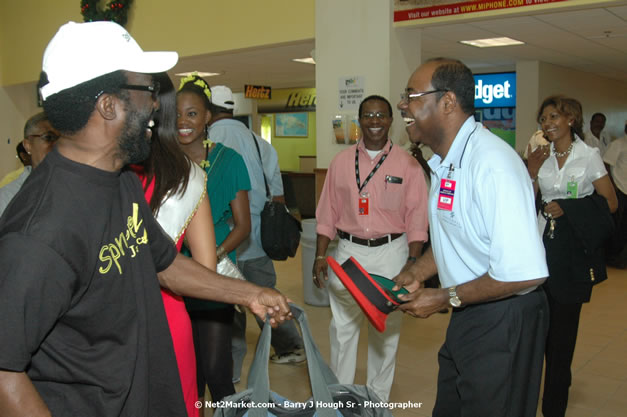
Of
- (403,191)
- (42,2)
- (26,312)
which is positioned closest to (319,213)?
(403,191)

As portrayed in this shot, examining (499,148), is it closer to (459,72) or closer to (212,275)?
(459,72)

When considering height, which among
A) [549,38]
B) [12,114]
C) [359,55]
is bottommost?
[12,114]

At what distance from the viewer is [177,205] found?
2.13 metres

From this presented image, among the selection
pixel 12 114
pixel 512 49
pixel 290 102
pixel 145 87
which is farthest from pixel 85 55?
pixel 290 102

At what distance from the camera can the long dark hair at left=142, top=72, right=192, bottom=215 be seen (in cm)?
213

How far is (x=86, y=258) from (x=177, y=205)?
0.82 meters

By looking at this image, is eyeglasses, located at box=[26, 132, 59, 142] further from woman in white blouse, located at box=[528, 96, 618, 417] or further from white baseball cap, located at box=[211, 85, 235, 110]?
woman in white blouse, located at box=[528, 96, 618, 417]

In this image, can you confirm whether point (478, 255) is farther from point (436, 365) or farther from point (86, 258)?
point (436, 365)

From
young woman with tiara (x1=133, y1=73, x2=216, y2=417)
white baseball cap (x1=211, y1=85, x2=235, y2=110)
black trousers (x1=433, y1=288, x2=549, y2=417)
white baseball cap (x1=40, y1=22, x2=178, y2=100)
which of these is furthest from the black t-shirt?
white baseball cap (x1=211, y1=85, x2=235, y2=110)

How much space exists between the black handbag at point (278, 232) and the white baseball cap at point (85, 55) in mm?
2625

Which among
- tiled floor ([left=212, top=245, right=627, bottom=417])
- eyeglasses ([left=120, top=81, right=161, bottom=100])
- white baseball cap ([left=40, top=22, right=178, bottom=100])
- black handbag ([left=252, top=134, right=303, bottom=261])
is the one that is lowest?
tiled floor ([left=212, top=245, right=627, bottom=417])

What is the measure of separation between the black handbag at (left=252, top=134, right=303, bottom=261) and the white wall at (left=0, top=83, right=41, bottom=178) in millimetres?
9348

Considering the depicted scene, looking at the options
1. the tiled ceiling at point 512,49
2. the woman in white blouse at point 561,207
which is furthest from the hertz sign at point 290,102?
the woman in white blouse at point 561,207

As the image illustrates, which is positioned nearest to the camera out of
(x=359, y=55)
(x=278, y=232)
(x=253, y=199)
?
(x=278, y=232)
